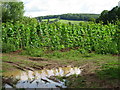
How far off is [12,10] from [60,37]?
86.6ft

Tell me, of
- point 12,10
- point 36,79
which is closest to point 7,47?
point 36,79

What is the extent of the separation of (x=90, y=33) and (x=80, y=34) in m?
0.70

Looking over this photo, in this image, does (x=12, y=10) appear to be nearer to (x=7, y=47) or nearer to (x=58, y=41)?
(x=58, y=41)

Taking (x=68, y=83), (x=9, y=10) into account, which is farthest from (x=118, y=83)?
(x=9, y=10)

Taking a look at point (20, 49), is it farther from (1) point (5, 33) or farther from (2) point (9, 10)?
(2) point (9, 10)

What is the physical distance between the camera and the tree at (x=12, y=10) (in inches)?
1469

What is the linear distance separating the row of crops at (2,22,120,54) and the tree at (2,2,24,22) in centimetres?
2361

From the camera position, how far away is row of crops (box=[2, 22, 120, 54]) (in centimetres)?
1373

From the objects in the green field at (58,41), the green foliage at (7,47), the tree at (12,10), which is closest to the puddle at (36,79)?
the green field at (58,41)

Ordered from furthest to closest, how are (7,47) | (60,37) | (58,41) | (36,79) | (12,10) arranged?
(12,10), (60,37), (58,41), (7,47), (36,79)

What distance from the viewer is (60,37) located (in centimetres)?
1470

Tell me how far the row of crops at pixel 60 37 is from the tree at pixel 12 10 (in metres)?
23.6

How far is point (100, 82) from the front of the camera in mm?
5789

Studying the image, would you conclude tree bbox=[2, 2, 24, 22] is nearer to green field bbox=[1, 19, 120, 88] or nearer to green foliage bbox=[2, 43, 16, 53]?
green field bbox=[1, 19, 120, 88]
